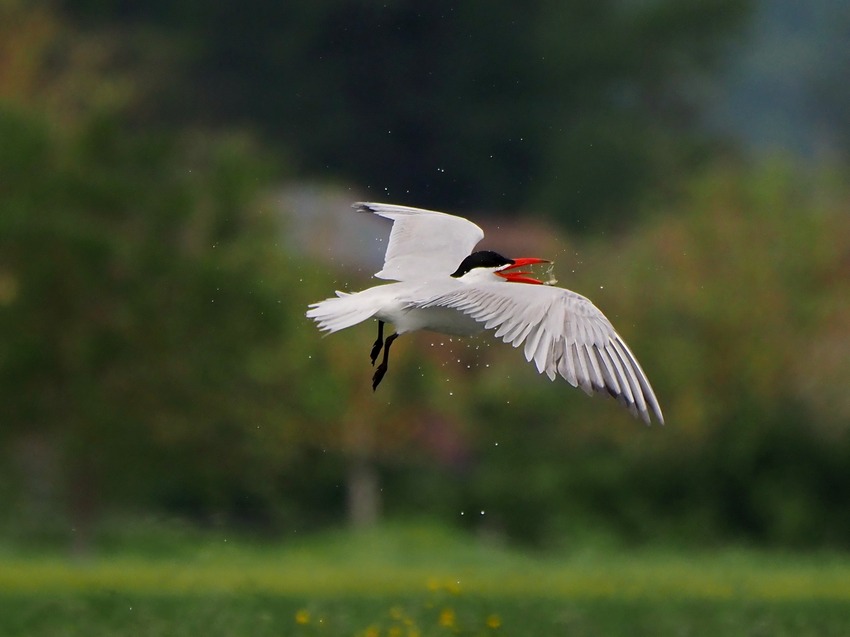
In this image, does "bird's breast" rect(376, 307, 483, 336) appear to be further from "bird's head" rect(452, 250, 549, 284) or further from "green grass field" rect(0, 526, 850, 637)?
"green grass field" rect(0, 526, 850, 637)

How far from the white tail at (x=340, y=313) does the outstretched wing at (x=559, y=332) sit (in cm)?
27

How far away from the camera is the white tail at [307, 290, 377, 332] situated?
7.78 metres

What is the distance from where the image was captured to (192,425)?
20953 millimetres

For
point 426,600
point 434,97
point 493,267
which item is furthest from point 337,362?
point 434,97

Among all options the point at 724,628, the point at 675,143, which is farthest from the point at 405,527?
the point at 675,143

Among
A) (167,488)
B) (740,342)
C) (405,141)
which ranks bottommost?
(167,488)

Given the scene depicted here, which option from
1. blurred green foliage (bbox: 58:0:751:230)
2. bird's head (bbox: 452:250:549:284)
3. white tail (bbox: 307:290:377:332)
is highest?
blurred green foliage (bbox: 58:0:751:230)

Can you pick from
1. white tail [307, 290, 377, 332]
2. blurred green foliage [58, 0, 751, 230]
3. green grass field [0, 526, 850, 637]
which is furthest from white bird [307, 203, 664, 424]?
blurred green foliage [58, 0, 751, 230]

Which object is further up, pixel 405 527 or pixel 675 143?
pixel 675 143

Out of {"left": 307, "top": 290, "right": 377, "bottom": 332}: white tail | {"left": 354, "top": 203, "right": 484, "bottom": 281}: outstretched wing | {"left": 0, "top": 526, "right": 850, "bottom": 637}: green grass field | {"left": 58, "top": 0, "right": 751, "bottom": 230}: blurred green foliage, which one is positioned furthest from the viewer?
{"left": 58, "top": 0, "right": 751, "bottom": 230}: blurred green foliage

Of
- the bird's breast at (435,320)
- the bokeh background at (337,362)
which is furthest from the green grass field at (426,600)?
the bokeh background at (337,362)

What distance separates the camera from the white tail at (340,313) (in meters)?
7.78

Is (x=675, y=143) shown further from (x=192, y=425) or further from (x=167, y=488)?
(x=192, y=425)

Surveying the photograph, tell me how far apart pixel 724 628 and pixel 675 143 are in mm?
37041
